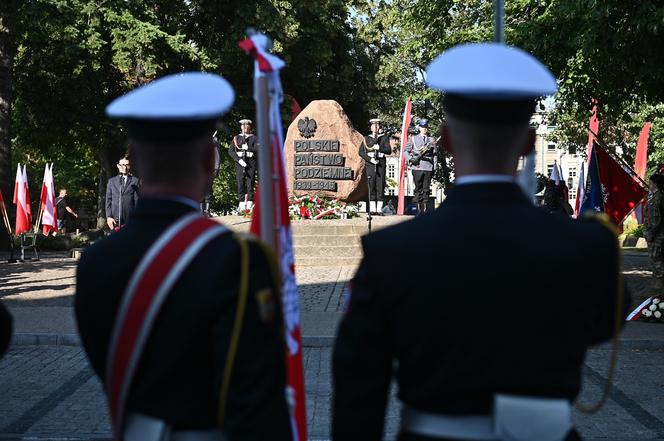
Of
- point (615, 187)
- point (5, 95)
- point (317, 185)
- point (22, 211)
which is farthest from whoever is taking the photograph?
point (5, 95)

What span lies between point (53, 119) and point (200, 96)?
108 feet

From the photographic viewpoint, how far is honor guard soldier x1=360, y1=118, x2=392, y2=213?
73.5 feet

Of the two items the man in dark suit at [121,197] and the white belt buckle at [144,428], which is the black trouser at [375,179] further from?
the white belt buckle at [144,428]

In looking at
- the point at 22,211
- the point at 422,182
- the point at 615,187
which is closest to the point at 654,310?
the point at 615,187

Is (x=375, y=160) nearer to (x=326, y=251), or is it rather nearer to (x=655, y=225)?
(x=326, y=251)

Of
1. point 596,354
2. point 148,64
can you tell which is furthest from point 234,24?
point 596,354

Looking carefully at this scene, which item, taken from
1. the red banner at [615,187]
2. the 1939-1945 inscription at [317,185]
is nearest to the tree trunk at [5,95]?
the 1939-1945 inscription at [317,185]

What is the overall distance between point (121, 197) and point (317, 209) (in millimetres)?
6489

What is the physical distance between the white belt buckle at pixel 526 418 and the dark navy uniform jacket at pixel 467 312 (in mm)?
30

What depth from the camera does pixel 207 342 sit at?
222 centimetres

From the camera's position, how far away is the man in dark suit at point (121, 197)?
1636cm

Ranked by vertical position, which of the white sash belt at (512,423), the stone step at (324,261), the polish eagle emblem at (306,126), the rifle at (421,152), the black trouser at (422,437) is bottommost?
the stone step at (324,261)

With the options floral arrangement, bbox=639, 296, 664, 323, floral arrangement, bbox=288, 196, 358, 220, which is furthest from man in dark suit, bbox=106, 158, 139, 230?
floral arrangement, bbox=639, 296, 664, 323

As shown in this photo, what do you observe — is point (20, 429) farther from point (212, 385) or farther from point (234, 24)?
point (234, 24)
